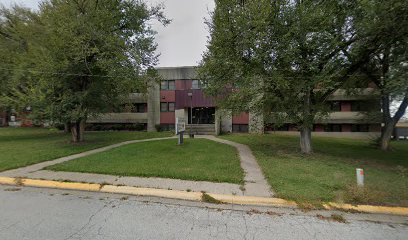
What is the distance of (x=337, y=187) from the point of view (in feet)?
18.2

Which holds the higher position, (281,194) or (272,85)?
(272,85)

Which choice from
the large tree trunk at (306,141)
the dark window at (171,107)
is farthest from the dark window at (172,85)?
the large tree trunk at (306,141)

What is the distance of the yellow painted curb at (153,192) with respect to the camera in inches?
197

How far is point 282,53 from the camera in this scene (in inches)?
350

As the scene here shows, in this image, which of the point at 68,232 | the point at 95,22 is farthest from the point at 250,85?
the point at 95,22

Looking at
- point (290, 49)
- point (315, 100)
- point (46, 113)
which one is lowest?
point (46, 113)

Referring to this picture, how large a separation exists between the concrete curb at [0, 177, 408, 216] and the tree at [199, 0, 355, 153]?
18.0 ft

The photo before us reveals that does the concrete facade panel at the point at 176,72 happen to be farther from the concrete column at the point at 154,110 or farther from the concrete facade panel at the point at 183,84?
the concrete column at the point at 154,110

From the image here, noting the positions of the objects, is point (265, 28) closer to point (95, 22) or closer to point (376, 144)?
point (95, 22)

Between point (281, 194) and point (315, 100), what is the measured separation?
716 centimetres

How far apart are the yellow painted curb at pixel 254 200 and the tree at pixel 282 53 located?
5489mm

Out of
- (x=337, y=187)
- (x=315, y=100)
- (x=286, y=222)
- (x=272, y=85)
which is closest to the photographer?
(x=286, y=222)

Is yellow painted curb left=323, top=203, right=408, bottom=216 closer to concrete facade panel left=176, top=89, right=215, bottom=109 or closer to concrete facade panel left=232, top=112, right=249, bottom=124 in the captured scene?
concrete facade panel left=176, top=89, right=215, bottom=109

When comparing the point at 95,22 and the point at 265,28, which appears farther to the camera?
the point at 95,22
